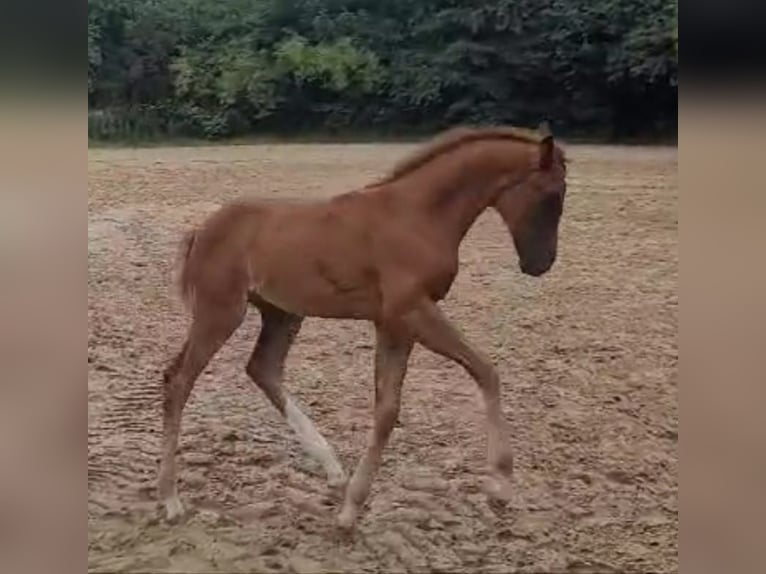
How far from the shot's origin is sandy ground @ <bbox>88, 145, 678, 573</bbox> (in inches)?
80.3

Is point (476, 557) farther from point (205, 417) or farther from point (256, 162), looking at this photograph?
point (256, 162)

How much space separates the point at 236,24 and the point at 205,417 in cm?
82

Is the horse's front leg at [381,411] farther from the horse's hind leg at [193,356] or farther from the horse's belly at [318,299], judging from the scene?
the horse's hind leg at [193,356]

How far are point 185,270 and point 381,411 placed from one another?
501 mm

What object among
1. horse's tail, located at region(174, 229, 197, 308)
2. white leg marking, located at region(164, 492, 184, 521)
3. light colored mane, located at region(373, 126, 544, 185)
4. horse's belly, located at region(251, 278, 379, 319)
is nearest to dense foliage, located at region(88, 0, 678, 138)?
light colored mane, located at region(373, 126, 544, 185)

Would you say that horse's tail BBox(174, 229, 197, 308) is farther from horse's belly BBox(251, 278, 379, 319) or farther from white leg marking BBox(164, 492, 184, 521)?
white leg marking BBox(164, 492, 184, 521)

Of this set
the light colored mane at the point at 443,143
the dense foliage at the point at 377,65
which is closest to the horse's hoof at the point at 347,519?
the light colored mane at the point at 443,143

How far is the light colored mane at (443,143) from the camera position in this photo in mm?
2100

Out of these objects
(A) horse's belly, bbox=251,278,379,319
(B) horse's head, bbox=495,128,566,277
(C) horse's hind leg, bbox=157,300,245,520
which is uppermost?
(B) horse's head, bbox=495,128,566,277

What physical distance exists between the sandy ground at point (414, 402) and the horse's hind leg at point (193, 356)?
20 mm

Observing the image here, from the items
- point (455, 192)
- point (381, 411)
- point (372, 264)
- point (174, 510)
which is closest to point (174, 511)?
point (174, 510)

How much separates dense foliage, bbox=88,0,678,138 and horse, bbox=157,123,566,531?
10 cm

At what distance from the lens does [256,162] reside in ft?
7.00
